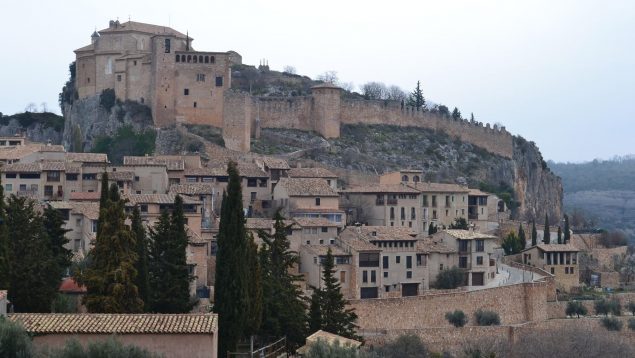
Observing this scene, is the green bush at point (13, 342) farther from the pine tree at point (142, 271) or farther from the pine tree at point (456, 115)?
the pine tree at point (456, 115)

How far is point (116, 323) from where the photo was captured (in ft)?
91.5

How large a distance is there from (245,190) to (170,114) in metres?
12.9

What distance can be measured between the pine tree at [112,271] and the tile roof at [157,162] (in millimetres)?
24353

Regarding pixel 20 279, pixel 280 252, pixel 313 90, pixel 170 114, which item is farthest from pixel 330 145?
pixel 20 279

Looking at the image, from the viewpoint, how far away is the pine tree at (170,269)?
119 ft

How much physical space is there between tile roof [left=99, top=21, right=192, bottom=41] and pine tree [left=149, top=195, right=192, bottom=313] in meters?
37.4

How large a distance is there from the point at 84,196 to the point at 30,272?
20.9 m

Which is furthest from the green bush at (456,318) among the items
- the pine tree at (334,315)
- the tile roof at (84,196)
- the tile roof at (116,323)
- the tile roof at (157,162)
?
the tile roof at (116,323)

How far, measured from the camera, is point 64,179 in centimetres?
5494

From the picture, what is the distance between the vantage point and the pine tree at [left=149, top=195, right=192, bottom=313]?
3616 centimetres

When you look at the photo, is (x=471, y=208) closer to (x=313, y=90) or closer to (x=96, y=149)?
(x=313, y=90)

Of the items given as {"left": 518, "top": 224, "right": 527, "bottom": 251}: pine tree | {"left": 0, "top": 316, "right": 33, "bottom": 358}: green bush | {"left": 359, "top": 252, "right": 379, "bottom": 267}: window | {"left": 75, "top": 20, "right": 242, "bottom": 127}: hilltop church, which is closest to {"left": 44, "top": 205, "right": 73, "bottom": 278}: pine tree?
{"left": 0, "top": 316, "right": 33, "bottom": 358}: green bush

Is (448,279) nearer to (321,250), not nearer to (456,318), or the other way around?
(456,318)

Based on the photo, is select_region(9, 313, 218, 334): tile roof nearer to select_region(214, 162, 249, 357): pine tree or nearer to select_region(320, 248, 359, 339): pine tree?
select_region(214, 162, 249, 357): pine tree
